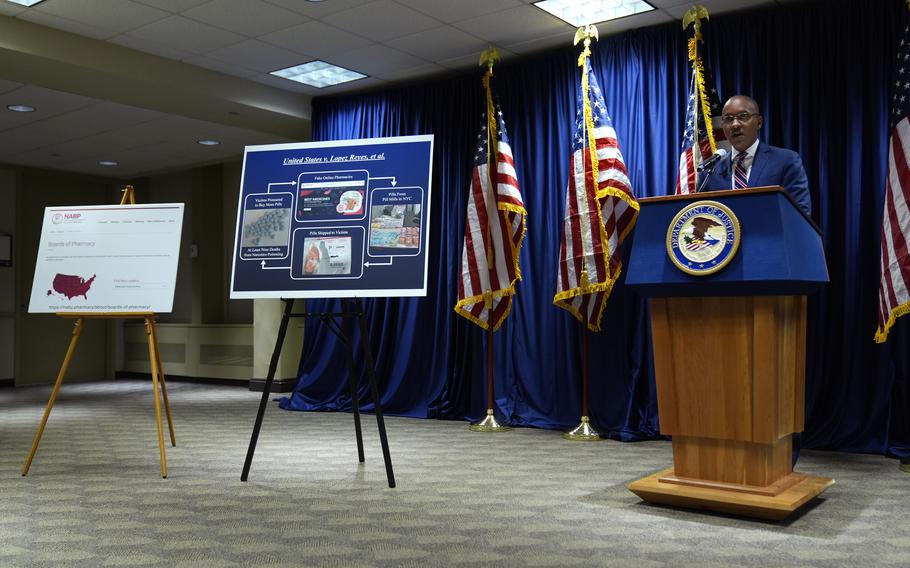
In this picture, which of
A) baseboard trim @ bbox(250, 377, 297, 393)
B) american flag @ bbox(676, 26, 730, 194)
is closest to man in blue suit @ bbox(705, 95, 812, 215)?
american flag @ bbox(676, 26, 730, 194)

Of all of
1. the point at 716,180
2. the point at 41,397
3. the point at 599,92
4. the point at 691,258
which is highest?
the point at 599,92

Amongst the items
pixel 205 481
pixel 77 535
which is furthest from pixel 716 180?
pixel 77 535

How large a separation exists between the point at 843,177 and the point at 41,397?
25.1ft

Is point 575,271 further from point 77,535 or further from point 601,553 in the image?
point 77,535

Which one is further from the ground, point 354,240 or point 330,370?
point 354,240

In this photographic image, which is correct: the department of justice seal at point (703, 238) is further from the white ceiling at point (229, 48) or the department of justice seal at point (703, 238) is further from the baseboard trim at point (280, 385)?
the baseboard trim at point (280, 385)

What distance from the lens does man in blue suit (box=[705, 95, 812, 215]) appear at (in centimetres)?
359

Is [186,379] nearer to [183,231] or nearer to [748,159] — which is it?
[183,231]

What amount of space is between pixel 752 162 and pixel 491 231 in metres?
2.29

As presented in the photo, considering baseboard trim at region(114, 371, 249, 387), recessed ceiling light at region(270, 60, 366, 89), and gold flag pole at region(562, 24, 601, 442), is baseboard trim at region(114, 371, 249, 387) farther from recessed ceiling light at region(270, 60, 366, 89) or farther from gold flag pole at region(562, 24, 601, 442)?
gold flag pole at region(562, 24, 601, 442)

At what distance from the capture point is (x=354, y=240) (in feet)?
12.1

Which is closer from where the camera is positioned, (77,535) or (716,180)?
(77,535)

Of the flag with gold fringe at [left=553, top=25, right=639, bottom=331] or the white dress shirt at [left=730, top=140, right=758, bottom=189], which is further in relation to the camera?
the flag with gold fringe at [left=553, top=25, right=639, bottom=331]

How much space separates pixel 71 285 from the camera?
4281mm
